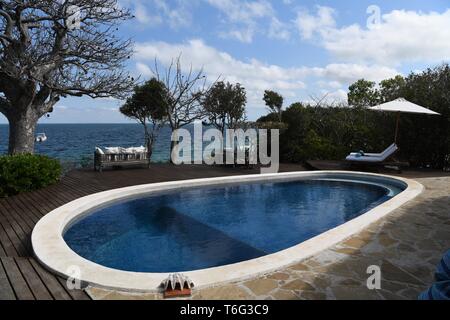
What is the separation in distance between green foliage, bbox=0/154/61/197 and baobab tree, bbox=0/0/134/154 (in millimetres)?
2844

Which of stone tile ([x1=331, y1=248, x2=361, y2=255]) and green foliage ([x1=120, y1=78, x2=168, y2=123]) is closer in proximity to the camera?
stone tile ([x1=331, y1=248, x2=361, y2=255])

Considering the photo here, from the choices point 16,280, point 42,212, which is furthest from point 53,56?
point 16,280

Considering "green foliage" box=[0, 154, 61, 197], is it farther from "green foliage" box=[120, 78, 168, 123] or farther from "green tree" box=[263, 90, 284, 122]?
"green tree" box=[263, 90, 284, 122]

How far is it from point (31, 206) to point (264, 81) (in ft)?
64.4

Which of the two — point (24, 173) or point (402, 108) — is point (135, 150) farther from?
point (402, 108)

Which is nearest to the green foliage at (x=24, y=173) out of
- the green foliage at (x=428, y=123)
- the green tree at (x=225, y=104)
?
the green tree at (x=225, y=104)

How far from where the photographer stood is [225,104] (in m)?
16.2

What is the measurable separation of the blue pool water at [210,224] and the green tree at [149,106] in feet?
21.6

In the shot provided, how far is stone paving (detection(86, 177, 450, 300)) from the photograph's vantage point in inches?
147

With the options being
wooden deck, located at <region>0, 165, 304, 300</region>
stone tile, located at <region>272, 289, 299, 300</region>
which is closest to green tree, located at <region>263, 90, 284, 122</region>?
wooden deck, located at <region>0, 165, 304, 300</region>

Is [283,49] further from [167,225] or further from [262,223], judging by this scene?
[167,225]

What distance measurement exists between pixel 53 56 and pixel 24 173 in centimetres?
460

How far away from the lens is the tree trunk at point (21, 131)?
38.4ft
